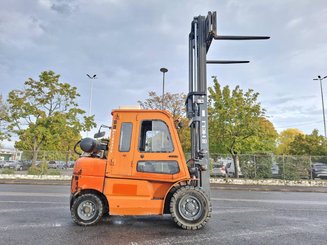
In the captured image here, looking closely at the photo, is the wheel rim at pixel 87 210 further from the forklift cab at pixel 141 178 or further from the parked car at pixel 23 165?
the parked car at pixel 23 165

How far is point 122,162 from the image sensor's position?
18.1 ft

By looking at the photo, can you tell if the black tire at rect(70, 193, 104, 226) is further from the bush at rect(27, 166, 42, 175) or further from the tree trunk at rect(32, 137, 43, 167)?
the tree trunk at rect(32, 137, 43, 167)

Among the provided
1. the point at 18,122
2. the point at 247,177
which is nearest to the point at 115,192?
the point at 247,177

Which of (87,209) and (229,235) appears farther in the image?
(87,209)

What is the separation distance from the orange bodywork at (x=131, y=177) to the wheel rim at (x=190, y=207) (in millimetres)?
401

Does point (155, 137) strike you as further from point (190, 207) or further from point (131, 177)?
point (190, 207)

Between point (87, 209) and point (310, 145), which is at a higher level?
point (310, 145)

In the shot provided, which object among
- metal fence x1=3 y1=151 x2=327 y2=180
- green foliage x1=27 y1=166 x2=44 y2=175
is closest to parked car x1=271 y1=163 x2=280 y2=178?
metal fence x1=3 y1=151 x2=327 y2=180

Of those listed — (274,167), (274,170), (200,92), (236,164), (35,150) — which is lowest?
(274,170)

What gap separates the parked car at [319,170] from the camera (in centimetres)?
1984

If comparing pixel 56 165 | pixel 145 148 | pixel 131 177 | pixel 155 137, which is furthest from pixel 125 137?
pixel 56 165

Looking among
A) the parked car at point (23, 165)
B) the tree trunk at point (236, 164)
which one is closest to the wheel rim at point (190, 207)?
the tree trunk at point (236, 164)

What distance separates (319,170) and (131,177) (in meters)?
20.0

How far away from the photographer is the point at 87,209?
215 inches
